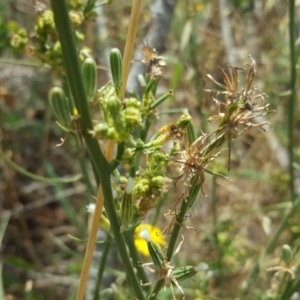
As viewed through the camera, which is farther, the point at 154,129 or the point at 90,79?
the point at 154,129

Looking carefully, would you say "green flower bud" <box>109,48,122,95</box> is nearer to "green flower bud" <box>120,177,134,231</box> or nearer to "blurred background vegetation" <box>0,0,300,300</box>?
"green flower bud" <box>120,177,134,231</box>

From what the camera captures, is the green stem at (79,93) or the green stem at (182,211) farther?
the green stem at (182,211)

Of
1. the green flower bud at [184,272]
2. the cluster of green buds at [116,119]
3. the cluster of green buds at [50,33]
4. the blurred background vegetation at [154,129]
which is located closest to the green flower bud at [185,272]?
the green flower bud at [184,272]

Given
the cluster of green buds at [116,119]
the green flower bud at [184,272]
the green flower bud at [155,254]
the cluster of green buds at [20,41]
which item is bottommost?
the green flower bud at [184,272]

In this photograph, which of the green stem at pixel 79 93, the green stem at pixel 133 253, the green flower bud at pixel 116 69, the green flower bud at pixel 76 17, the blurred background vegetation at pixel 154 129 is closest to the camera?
the green stem at pixel 79 93

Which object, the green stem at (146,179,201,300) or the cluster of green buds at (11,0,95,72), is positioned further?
the cluster of green buds at (11,0,95,72)

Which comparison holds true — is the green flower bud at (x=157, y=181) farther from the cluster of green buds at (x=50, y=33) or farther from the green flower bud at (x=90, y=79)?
the cluster of green buds at (x=50, y=33)

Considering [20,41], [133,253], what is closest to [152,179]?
[133,253]

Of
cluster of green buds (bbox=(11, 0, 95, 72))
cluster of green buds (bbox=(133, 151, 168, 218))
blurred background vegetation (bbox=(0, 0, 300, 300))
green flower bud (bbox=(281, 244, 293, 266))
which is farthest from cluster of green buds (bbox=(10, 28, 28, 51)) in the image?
blurred background vegetation (bbox=(0, 0, 300, 300))

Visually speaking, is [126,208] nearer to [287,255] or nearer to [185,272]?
[185,272]
